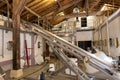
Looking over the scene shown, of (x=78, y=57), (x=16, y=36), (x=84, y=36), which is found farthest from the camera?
(x=84, y=36)

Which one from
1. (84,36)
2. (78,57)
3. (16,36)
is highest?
(84,36)

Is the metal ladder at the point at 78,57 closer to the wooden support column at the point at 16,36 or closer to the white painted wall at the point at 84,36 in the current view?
the wooden support column at the point at 16,36

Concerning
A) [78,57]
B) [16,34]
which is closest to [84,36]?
[16,34]

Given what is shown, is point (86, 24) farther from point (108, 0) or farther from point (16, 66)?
point (16, 66)

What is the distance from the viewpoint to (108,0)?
362 inches

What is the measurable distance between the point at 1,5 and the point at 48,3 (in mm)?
2560

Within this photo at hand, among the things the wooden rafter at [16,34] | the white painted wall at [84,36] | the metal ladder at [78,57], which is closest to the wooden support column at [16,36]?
the wooden rafter at [16,34]

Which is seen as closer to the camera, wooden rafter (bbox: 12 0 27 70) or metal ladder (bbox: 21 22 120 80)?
metal ladder (bbox: 21 22 120 80)

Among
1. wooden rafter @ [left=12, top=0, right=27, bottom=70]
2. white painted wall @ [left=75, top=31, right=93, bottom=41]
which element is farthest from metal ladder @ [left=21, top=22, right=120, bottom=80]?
white painted wall @ [left=75, top=31, right=93, bottom=41]

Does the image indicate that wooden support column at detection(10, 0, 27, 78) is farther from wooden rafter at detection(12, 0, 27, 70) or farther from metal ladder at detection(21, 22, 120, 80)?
metal ladder at detection(21, 22, 120, 80)

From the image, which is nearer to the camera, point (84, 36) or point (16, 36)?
point (16, 36)

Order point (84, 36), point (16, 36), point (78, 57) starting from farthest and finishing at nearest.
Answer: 1. point (84, 36)
2. point (16, 36)
3. point (78, 57)

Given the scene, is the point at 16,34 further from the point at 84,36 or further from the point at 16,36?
the point at 84,36

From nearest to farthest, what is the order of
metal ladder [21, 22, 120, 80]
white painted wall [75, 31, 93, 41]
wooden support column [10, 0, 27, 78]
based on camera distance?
metal ladder [21, 22, 120, 80] → wooden support column [10, 0, 27, 78] → white painted wall [75, 31, 93, 41]
